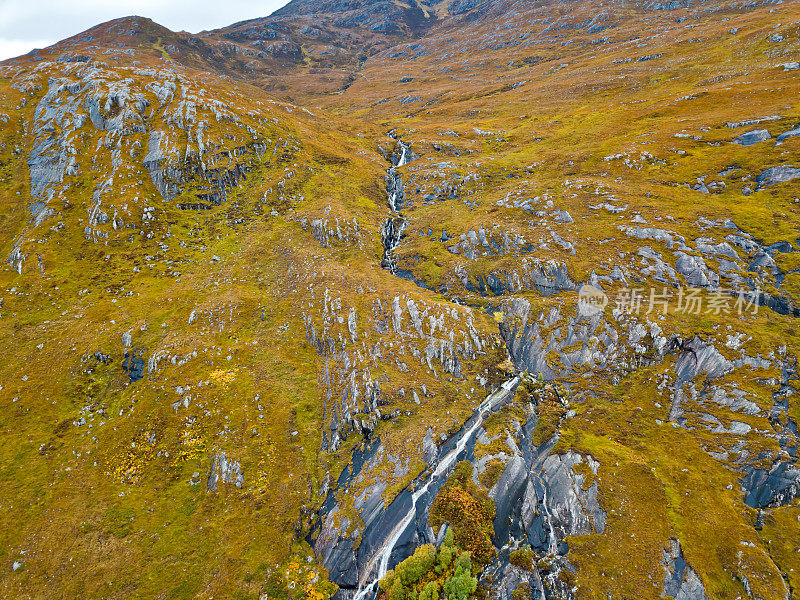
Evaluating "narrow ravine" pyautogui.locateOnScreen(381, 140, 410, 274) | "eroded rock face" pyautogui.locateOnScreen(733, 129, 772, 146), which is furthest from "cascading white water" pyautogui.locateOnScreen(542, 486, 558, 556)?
"eroded rock face" pyautogui.locateOnScreen(733, 129, 772, 146)

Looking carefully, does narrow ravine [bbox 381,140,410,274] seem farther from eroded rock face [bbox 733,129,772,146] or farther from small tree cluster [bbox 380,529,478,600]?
eroded rock face [bbox 733,129,772,146]

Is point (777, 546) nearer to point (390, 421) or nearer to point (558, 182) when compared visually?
point (390, 421)

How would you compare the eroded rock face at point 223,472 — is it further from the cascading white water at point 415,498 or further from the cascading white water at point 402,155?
the cascading white water at point 402,155

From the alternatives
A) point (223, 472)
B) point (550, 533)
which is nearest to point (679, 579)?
point (550, 533)

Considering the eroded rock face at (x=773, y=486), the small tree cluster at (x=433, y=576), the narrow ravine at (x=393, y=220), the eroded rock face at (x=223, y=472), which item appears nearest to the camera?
the small tree cluster at (x=433, y=576)

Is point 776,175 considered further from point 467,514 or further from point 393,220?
point 467,514

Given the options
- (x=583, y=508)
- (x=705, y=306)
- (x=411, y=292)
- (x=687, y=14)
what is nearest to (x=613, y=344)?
(x=705, y=306)

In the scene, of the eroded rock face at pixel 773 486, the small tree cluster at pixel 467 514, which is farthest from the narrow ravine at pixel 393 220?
the eroded rock face at pixel 773 486
